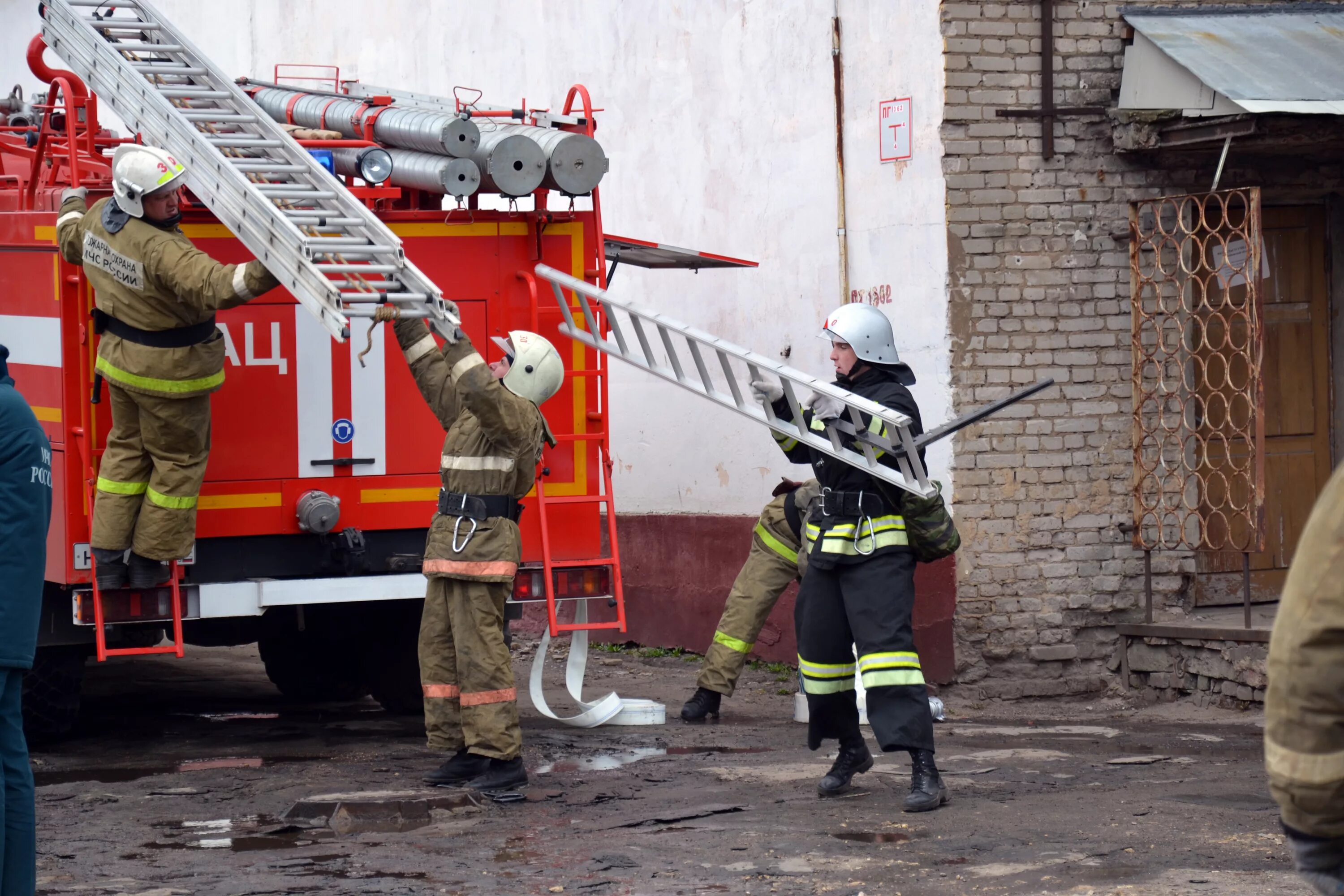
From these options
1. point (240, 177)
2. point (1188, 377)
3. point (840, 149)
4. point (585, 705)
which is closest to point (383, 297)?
point (240, 177)

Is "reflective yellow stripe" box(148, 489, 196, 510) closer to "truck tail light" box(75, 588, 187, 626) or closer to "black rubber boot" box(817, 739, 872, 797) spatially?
"truck tail light" box(75, 588, 187, 626)

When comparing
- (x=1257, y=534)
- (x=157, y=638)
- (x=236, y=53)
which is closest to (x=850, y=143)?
(x=1257, y=534)

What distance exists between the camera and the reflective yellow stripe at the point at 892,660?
19.1 feet

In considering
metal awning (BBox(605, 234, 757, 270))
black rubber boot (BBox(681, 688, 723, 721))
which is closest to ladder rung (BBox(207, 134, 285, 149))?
metal awning (BBox(605, 234, 757, 270))

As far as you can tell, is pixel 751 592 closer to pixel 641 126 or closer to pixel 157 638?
pixel 157 638

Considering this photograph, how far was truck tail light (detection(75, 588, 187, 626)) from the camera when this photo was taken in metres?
6.49

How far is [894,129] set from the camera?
8453 millimetres

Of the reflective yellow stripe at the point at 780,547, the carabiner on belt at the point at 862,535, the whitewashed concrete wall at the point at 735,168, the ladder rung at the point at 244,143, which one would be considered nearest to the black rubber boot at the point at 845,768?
the carabiner on belt at the point at 862,535

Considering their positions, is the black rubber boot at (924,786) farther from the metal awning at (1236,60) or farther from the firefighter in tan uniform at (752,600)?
the metal awning at (1236,60)

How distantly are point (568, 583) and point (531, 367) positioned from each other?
1225mm

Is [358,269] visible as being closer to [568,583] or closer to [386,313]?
[386,313]

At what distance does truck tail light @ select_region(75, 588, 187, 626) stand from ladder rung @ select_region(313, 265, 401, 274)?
62.3 inches

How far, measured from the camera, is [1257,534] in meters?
7.70

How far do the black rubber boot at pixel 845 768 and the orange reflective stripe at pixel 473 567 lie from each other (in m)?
1.35
